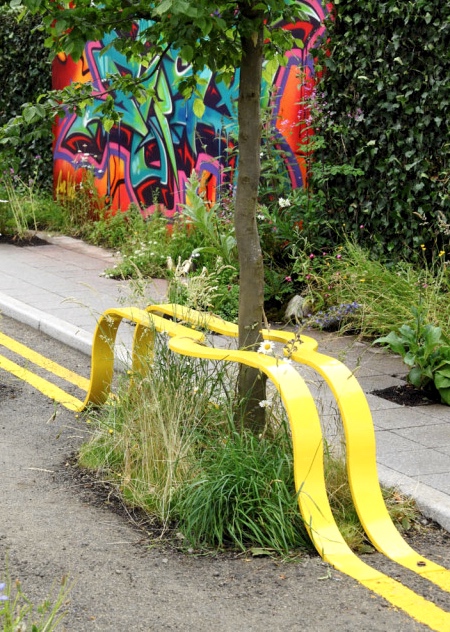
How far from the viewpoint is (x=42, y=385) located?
23.4ft

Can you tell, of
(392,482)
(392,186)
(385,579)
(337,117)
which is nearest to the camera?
(385,579)

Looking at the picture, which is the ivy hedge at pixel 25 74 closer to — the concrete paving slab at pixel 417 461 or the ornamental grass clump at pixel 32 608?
the concrete paving slab at pixel 417 461

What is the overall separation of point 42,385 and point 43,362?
2.33 ft

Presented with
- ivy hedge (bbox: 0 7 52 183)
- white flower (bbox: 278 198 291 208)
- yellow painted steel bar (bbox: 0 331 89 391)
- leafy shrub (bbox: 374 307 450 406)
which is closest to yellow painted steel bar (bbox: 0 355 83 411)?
yellow painted steel bar (bbox: 0 331 89 391)

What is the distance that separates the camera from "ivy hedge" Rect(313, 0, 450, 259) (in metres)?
8.30

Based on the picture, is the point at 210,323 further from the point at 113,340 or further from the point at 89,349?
the point at 89,349

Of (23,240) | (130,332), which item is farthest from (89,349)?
(23,240)

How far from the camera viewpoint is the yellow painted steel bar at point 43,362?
7293 mm

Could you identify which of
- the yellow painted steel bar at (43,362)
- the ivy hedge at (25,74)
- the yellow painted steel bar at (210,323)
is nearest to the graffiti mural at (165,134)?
the ivy hedge at (25,74)

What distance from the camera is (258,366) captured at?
462cm

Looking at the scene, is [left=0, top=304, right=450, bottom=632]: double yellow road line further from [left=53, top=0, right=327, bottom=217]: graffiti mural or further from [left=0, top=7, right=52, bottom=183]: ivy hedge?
[left=0, top=7, right=52, bottom=183]: ivy hedge

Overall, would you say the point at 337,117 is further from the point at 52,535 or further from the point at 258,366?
the point at 52,535

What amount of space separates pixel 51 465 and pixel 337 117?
5.11 metres

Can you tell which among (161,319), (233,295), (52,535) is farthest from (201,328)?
(233,295)
